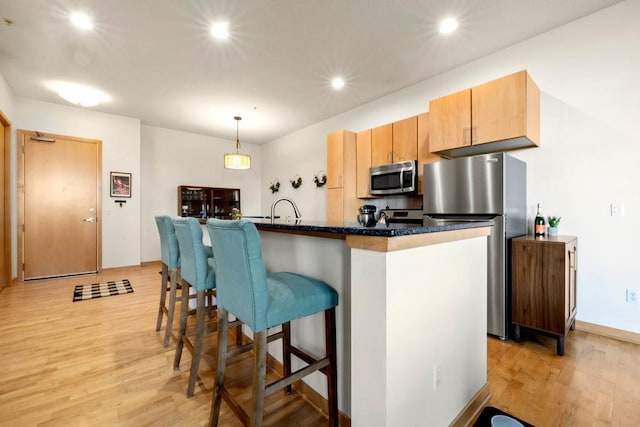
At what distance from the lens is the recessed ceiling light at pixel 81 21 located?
95.3 inches

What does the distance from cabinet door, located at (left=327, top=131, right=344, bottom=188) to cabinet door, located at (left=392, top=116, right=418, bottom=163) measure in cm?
84

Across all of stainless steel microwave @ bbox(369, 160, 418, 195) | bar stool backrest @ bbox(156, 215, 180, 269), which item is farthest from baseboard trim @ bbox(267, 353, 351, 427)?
stainless steel microwave @ bbox(369, 160, 418, 195)

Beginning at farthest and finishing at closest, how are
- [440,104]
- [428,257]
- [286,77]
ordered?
[286,77] < [440,104] < [428,257]

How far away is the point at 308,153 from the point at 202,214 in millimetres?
2608

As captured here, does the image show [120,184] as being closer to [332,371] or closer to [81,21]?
[81,21]

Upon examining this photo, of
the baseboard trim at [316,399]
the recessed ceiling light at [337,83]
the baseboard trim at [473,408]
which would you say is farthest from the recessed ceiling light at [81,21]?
the baseboard trim at [473,408]

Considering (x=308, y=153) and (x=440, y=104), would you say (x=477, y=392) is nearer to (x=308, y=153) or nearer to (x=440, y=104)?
(x=440, y=104)

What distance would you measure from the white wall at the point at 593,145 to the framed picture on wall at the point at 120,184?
5885mm

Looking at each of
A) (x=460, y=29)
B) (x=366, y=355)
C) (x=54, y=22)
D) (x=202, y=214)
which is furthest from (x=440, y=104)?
(x=202, y=214)

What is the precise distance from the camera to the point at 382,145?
3.85 meters

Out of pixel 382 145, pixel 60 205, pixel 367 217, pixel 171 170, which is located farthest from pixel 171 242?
pixel 171 170

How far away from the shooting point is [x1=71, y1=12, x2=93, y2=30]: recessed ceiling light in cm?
242

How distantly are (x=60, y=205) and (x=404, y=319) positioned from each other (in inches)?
225

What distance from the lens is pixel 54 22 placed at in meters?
2.51
